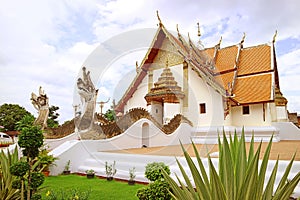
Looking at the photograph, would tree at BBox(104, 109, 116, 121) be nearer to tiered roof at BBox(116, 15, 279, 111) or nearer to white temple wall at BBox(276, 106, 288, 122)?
tiered roof at BBox(116, 15, 279, 111)

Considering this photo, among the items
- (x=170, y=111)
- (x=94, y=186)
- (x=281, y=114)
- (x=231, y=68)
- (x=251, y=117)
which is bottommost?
(x=94, y=186)

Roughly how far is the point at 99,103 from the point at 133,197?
5.18 metres

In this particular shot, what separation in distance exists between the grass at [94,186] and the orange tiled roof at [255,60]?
9690 millimetres

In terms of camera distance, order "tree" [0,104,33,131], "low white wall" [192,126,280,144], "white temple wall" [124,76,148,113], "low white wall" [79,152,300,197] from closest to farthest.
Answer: "low white wall" [79,152,300,197] < "low white wall" [192,126,280,144] < "white temple wall" [124,76,148,113] < "tree" [0,104,33,131]

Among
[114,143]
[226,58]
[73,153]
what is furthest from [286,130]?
[73,153]

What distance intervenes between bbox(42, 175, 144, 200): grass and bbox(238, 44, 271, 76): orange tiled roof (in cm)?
969

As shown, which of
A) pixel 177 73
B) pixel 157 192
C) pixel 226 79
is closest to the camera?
pixel 157 192

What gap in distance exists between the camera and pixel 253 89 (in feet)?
39.9

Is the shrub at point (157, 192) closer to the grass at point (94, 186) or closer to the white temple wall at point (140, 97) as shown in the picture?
the grass at point (94, 186)

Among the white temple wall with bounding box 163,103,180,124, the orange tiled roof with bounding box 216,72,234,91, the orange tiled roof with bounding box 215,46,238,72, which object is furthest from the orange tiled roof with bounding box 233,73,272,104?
the white temple wall with bounding box 163,103,180,124

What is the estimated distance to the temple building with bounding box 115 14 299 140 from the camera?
11.6 m

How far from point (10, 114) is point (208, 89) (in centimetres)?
1827

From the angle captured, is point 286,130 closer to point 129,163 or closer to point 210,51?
point 210,51

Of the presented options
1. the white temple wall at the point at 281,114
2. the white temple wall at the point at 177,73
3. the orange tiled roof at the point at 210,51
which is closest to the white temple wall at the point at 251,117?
the white temple wall at the point at 281,114
